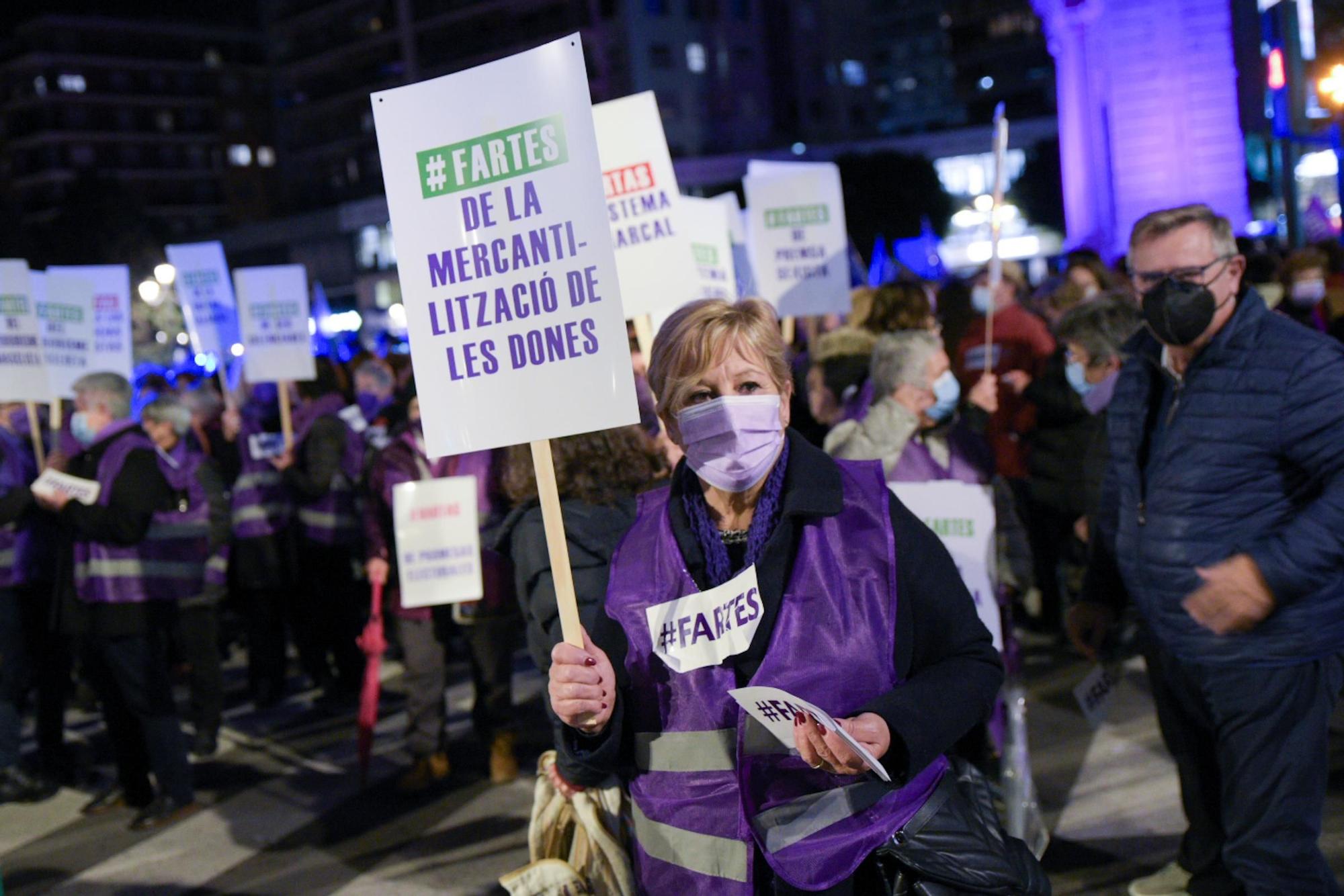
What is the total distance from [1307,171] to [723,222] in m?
49.3

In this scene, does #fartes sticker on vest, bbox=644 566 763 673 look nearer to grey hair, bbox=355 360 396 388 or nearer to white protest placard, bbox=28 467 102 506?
white protest placard, bbox=28 467 102 506

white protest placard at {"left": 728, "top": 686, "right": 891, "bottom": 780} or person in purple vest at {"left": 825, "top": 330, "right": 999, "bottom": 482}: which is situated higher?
person in purple vest at {"left": 825, "top": 330, "right": 999, "bottom": 482}

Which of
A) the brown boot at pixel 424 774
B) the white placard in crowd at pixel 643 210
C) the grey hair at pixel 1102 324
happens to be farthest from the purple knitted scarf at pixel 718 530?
the brown boot at pixel 424 774

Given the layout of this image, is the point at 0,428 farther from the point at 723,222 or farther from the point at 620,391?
the point at 620,391

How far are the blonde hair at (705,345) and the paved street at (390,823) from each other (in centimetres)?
306

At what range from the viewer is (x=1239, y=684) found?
12.7 feet

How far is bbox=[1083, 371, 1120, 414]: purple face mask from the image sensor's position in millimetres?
6559

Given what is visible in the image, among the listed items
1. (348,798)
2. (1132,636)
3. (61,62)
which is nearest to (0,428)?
(348,798)

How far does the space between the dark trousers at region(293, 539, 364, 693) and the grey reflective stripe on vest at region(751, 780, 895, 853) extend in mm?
6962

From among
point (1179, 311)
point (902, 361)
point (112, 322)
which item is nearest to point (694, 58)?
point (112, 322)

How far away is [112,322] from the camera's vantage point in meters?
9.20

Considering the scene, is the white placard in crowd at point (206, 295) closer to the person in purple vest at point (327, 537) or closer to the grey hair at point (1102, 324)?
the person in purple vest at point (327, 537)

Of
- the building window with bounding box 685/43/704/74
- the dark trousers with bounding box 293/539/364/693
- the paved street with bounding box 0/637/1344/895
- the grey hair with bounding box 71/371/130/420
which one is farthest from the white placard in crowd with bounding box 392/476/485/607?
the building window with bounding box 685/43/704/74

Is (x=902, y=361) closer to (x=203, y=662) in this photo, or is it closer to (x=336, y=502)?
(x=336, y=502)
